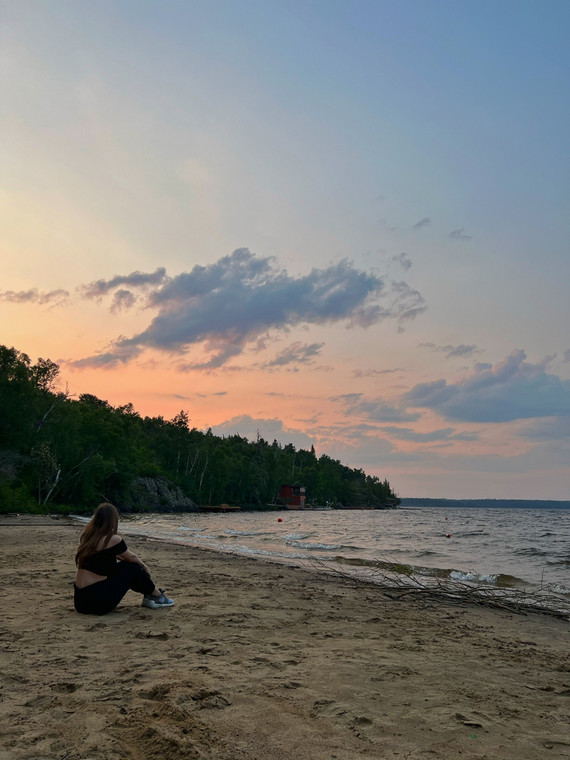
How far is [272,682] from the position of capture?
15.4 feet

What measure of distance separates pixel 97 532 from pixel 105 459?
64740mm

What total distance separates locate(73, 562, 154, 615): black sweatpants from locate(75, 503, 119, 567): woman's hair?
1.29 feet

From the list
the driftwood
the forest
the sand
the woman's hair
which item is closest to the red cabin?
the forest

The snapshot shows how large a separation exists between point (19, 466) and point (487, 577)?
141 ft

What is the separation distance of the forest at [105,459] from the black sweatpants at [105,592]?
3666 centimetres

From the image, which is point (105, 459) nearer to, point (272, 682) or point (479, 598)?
point (479, 598)

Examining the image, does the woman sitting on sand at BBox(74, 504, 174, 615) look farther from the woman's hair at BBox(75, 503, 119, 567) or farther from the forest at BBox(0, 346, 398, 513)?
the forest at BBox(0, 346, 398, 513)

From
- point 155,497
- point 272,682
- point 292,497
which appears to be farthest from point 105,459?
point 292,497

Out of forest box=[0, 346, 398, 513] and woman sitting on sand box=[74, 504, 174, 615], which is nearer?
woman sitting on sand box=[74, 504, 174, 615]

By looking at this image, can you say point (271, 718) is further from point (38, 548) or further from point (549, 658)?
point (38, 548)

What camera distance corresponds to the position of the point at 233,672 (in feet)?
16.1

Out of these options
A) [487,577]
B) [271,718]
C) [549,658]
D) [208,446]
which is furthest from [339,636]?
[208,446]

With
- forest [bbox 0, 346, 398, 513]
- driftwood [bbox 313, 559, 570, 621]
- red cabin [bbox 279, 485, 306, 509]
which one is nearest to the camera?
driftwood [bbox 313, 559, 570, 621]

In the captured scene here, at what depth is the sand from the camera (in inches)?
138
